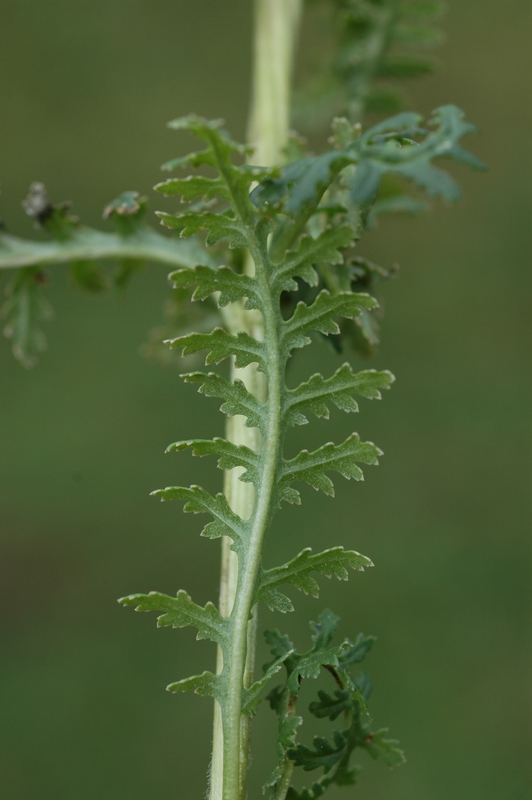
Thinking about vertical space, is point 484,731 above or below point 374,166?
below

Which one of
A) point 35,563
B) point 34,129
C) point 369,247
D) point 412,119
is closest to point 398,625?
point 35,563

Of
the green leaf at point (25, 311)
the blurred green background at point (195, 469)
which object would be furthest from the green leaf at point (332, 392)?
the blurred green background at point (195, 469)

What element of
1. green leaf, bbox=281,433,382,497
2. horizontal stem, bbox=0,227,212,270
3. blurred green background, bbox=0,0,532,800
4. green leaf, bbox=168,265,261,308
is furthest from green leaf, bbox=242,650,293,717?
blurred green background, bbox=0,0,532,800

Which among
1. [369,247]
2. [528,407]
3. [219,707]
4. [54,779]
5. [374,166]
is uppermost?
[369,247]

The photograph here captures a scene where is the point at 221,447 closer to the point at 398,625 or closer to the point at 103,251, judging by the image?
the point at 103,251

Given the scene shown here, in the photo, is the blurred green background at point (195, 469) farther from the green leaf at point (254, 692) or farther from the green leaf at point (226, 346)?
the green leaf at point (226, 346)
